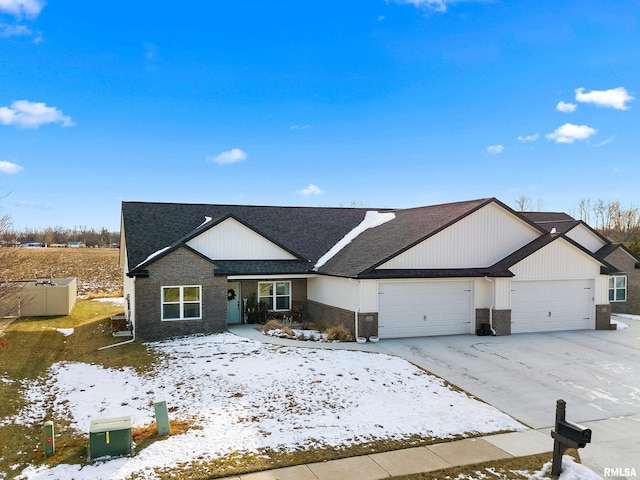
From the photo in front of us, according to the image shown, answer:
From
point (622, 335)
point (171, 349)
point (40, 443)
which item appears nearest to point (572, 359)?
→ point (622, 335)

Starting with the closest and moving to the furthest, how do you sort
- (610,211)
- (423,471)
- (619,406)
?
(423,471)
(619,406)
(610,211)

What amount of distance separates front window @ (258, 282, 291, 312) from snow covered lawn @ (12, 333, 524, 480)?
6923mm

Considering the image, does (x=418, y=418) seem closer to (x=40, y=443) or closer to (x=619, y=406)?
(x=619, y=406)

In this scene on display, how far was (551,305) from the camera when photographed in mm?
21391

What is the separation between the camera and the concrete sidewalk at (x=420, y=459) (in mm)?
8305

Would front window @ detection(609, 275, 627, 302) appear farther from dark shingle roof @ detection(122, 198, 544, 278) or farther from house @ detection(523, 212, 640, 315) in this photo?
dark shingle roof @ detection(122, 198, 544, 278)

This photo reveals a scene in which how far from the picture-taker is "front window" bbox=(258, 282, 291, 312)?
23.5 m

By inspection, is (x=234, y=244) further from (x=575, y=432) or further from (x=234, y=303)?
(x=575, y=432)

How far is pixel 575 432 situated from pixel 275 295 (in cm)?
1716

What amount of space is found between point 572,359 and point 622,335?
629cm

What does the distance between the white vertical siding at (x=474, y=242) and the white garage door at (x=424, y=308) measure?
903 millimetres

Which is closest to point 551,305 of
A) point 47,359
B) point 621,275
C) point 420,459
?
point 621,275

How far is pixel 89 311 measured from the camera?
93.1ft

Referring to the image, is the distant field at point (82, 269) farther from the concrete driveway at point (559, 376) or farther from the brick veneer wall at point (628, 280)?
the brick veneer wall at point (628, 280)
